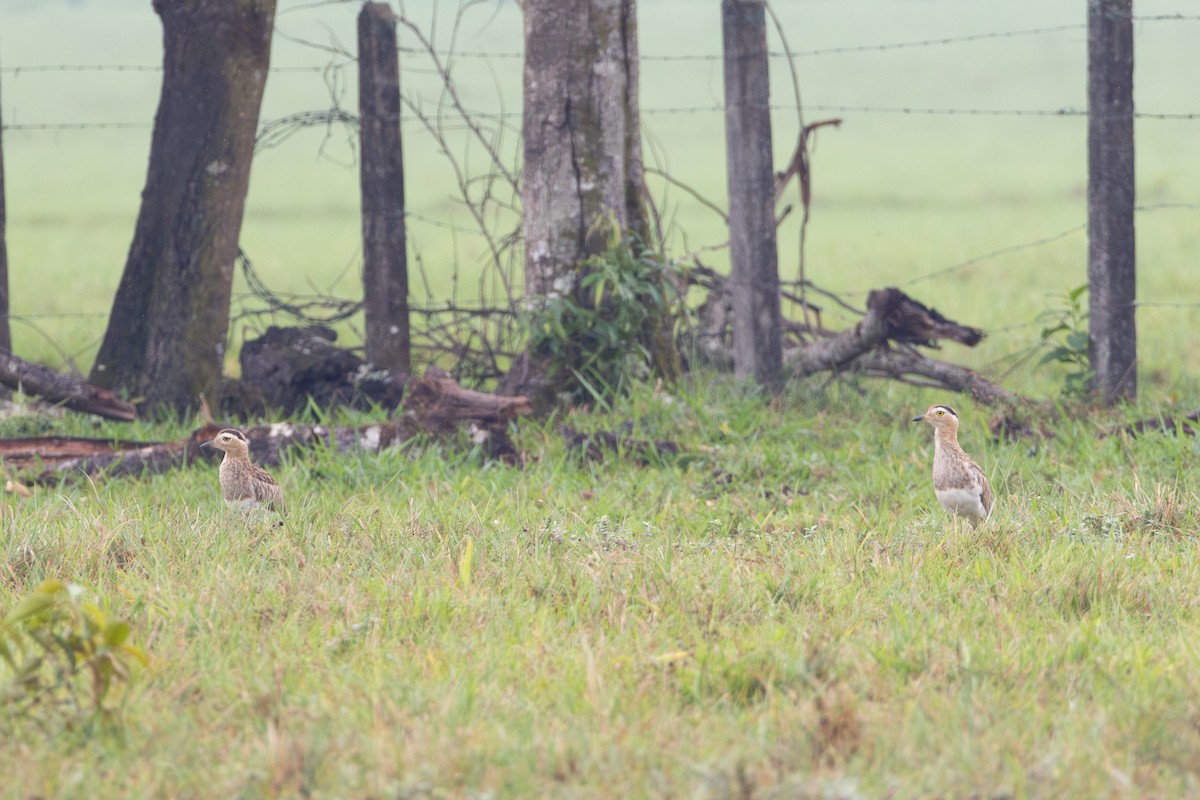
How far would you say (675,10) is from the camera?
57.4m

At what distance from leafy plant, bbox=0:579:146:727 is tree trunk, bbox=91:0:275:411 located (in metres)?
3.69

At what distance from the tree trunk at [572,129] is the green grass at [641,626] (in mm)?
1380

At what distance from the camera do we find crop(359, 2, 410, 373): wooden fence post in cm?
710

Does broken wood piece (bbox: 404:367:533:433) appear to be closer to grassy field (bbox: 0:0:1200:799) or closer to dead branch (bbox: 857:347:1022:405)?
grassy field (bbox: 0:0:1200:799)

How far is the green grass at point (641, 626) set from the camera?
111 inches

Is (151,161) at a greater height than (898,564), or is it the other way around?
(151,161)

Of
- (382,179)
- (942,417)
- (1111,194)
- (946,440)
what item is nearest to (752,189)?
(1111,194)

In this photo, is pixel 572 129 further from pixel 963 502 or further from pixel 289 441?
pixel 963 502

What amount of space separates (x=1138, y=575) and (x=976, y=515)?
2.39 ft

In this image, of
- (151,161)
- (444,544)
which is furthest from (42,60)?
(444,544)

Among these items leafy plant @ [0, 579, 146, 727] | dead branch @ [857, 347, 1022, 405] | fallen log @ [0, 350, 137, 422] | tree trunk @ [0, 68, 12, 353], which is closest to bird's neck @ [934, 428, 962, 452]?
dead branch @ [857, 347, 1022, 405]

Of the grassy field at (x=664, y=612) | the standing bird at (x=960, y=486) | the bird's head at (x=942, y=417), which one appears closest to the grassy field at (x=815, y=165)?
the grassy field at (x=664, y=612)

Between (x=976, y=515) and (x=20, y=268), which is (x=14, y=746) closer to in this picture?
(x=976, y=515)

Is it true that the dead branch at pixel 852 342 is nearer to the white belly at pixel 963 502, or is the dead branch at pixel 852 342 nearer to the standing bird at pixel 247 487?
the white belly at pixel 963 502
